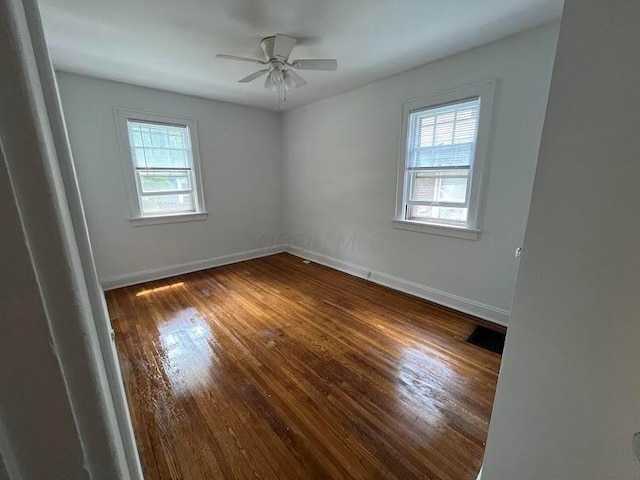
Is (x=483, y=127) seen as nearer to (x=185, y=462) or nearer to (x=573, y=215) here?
(x=573, y=215)

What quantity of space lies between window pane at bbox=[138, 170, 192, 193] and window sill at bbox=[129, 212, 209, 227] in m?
0.37

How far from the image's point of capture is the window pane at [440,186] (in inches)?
109

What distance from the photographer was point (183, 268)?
13.2 ft

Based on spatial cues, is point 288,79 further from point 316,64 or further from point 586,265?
point 586,265

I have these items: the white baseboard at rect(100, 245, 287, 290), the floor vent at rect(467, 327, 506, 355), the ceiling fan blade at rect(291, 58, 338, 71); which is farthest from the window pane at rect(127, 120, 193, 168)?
the floor vent at rect(467, 327, 506, 355)

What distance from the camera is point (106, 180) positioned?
329cm

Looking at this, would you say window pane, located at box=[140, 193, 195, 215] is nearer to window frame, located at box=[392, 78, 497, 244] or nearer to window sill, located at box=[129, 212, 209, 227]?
window sill, located at box=[129, 212, 209, 227]

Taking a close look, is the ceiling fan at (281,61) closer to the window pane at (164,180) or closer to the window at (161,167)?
the window at (161,167)

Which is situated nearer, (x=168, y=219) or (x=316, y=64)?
(x=316, y=64)

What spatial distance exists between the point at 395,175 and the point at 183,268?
3259mm

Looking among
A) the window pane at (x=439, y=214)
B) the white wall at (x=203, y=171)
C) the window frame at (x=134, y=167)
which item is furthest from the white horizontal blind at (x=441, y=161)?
the window frame at (x=134, y=167)

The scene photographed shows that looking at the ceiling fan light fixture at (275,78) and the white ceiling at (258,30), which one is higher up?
the white ceiling at (258,30)

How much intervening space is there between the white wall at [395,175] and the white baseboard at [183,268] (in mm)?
703

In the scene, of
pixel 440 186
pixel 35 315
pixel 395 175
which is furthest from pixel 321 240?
pixel 35 315
